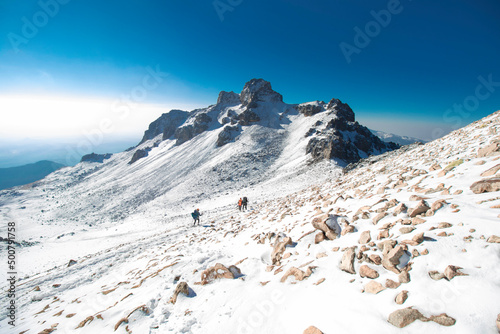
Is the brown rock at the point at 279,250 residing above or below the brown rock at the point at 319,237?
below

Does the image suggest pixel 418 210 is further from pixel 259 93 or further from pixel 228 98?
pixel 228 98

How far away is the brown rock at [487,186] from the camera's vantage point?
5891mm

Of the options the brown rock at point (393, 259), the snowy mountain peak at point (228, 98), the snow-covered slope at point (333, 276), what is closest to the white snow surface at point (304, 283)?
the snow-covered slope at point (333, 276)

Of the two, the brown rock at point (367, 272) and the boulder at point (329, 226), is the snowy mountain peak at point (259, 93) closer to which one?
the boulder at point (329, 226)

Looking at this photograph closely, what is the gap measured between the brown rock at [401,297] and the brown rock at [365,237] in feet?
6.61

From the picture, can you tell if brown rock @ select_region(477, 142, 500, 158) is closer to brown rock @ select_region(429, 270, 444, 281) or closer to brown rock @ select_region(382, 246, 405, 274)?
brown rock @ select_region(382, 246, 405, 274)

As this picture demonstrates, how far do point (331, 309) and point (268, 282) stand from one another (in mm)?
2372

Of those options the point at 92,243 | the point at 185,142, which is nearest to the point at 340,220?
the point at 92,243

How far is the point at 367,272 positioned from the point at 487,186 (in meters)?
4.95

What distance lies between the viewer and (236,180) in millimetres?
46625

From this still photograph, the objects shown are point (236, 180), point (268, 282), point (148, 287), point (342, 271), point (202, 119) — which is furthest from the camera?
point (202, 119)

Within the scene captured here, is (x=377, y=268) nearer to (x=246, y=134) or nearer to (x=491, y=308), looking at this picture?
(x=491, y=308)

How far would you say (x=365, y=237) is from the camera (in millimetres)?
5930

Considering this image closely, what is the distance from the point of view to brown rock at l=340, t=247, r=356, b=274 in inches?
200
